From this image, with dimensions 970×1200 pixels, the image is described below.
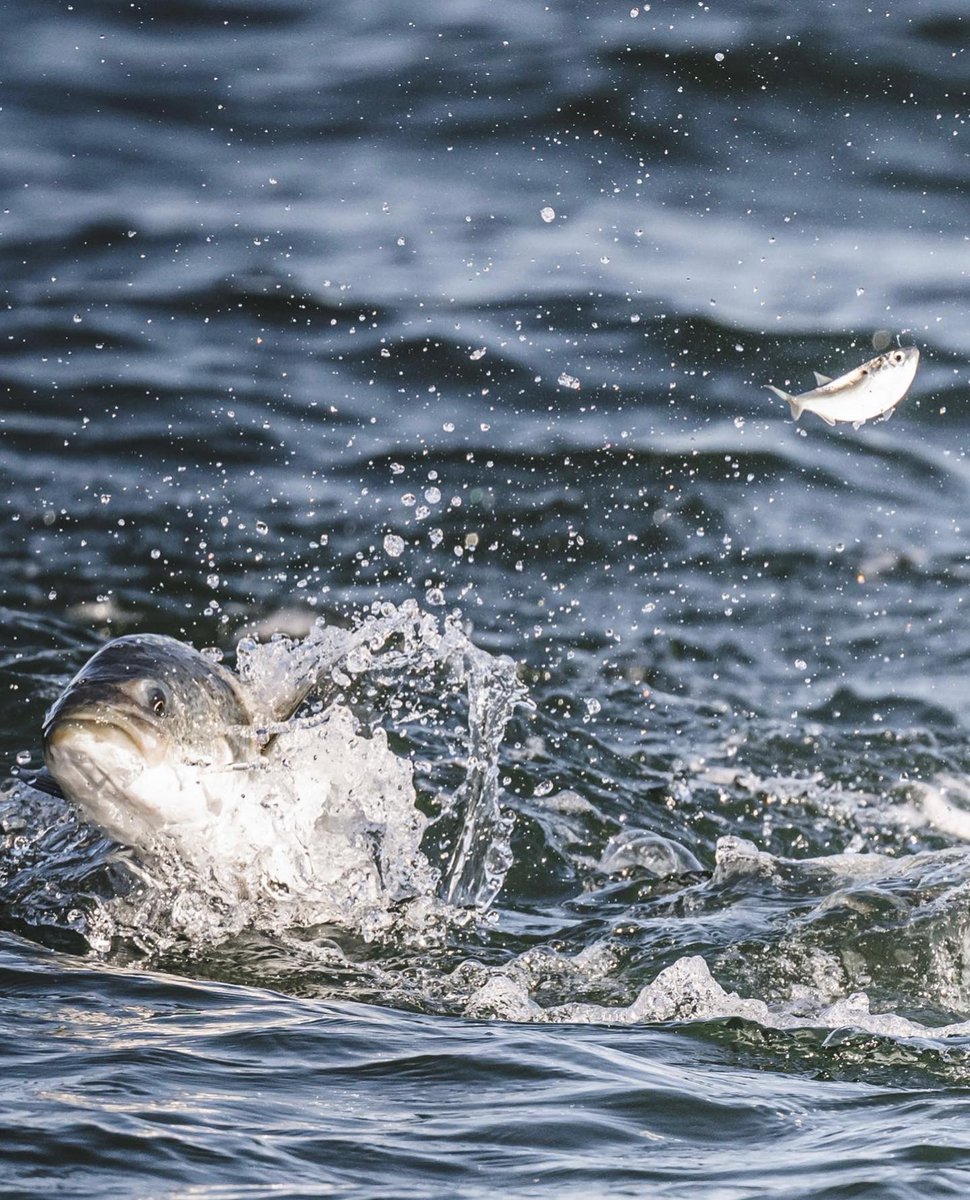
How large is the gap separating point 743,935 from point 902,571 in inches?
187

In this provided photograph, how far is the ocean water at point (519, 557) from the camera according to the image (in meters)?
4.42

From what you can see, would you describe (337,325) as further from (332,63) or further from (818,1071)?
(818,1071)

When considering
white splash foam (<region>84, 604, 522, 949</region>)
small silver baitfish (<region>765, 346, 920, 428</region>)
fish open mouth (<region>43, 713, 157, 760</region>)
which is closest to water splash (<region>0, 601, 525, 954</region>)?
white splash foam (<region>84, 604, 522, 949</region>)

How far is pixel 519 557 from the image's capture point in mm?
10180

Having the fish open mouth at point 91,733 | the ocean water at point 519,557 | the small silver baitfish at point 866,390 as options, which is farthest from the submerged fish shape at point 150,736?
the small silver baitfish at point 866,390

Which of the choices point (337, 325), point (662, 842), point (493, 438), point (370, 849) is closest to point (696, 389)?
point (493, 438)

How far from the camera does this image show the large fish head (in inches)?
209

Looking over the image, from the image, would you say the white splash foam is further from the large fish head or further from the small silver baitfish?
the small silver baitfish

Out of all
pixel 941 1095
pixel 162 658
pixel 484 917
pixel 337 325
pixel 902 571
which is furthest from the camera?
pixel 337 325

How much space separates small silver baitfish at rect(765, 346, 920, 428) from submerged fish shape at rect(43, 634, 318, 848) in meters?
2.75

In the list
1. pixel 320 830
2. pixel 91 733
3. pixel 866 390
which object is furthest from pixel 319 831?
pixel 866 390

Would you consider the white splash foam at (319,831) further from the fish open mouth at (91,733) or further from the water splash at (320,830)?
the fish open mouth at (91,733)

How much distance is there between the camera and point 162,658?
5754 mm

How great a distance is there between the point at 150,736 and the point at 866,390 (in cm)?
357
